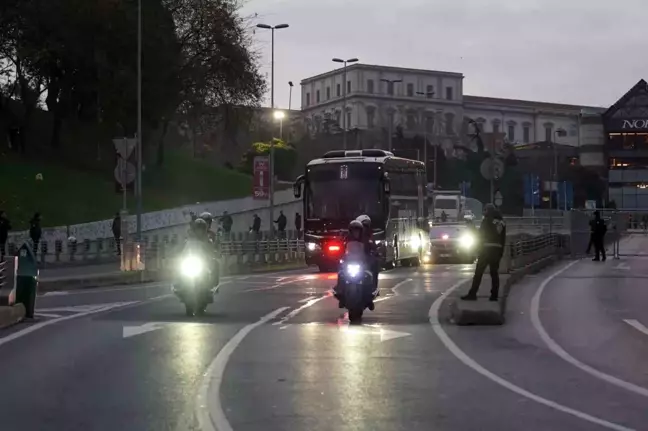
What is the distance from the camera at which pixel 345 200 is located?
3597cm

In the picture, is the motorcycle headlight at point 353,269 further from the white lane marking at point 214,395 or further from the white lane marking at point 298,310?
the white lane marking at point 214,395

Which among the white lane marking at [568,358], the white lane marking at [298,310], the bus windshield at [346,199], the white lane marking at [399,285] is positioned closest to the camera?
the white lane marking at [568,358]

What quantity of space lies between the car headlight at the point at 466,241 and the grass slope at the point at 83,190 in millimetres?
19662

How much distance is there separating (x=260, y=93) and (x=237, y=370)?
2160 inches

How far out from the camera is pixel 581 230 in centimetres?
4891

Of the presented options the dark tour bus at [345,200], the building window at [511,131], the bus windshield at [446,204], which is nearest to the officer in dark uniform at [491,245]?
the dark tour bus at [345,200]

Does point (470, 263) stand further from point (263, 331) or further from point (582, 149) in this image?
point (582, 149)

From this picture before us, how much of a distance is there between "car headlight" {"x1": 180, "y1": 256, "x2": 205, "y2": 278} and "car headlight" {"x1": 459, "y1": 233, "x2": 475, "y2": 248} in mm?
27937

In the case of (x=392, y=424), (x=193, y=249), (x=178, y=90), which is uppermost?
(x=178, y=90)

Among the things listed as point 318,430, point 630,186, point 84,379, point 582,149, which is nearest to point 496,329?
point 84,379

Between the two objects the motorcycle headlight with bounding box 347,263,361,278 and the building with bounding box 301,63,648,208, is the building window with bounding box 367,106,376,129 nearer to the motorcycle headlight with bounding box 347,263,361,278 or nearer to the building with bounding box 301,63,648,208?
the building with bounding box 301,63,648,208

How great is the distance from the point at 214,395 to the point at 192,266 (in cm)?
849

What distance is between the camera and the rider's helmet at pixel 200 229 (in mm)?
19281

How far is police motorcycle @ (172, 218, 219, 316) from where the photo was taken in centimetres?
1883
